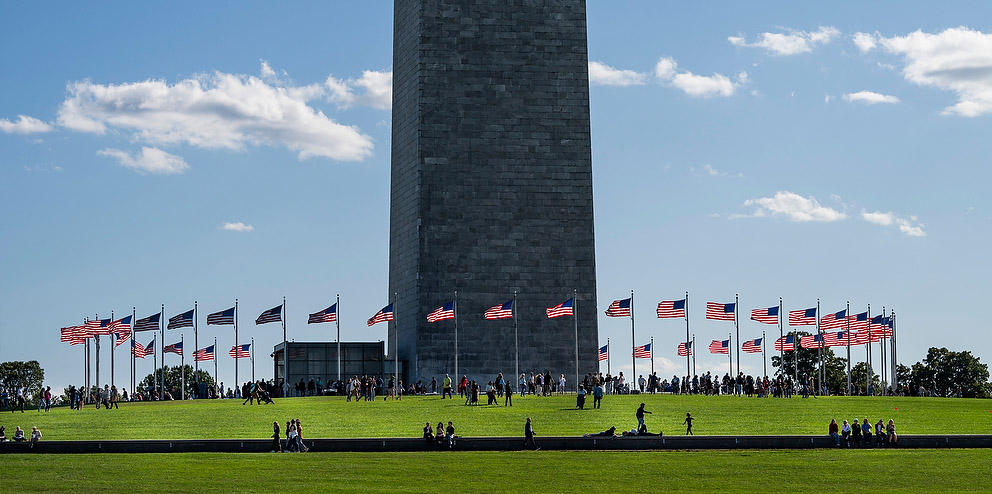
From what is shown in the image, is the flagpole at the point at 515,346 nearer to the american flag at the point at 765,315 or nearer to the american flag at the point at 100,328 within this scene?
the american flag at the point at 765,315

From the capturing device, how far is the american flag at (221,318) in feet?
207

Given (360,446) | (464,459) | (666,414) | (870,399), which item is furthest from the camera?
(870,399)

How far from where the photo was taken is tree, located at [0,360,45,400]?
4692 inches

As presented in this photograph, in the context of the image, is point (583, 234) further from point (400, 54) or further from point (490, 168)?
point (400, 54)

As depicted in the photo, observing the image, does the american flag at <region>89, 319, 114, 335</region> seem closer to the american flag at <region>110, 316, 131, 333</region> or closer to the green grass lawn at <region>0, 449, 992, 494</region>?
the american flag at <region>110, 316, 131, 333</region>

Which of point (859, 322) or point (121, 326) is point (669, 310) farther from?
point (121, 326)

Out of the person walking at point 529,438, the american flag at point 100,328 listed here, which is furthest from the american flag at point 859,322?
the american flag at point 100,328

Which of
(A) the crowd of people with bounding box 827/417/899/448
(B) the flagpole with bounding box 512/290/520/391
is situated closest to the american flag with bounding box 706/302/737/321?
(B) the flagpole with bounding box 512/290/520/391

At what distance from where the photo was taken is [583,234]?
254 feet

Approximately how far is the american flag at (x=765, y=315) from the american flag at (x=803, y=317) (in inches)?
49.8

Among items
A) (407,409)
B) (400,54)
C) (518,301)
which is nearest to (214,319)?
(407,409)

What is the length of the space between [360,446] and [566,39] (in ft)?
144

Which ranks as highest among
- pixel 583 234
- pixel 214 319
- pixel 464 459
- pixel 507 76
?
pixel 507 76

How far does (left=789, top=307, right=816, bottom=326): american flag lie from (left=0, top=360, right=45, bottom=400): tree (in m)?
77.0
